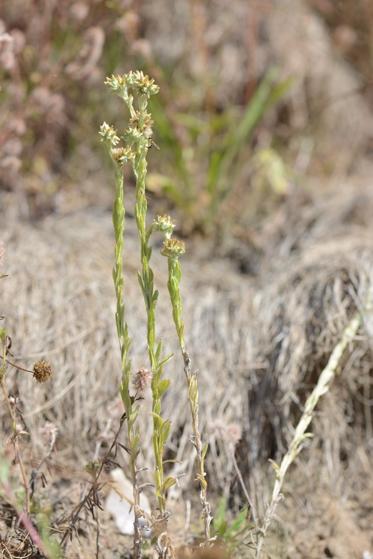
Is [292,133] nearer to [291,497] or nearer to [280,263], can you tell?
[280,263]

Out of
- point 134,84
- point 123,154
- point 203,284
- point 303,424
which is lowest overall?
point 303,424

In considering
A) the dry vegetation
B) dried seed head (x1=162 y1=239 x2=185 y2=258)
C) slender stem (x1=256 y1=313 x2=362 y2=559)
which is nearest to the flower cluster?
dried seed head (x1=162 y1=239 x2=185 y2=258)

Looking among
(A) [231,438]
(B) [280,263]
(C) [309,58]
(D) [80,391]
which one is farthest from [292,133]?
(A) [231,438]

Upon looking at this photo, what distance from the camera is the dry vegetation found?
167 centimetres

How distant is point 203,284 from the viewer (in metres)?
2.43

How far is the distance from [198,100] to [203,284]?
104cm

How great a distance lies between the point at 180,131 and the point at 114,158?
162 centimetres

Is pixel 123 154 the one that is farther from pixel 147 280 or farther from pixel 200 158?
pixel 200 158

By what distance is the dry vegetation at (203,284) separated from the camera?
167cm

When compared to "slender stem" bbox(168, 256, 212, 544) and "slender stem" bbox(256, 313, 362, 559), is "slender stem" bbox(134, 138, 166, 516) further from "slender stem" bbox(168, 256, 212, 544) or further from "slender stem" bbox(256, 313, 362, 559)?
"slender stem" bbox(256, 313, 362, 559)

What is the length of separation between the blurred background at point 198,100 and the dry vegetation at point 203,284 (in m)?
0.01

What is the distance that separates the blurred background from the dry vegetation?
0.01 m

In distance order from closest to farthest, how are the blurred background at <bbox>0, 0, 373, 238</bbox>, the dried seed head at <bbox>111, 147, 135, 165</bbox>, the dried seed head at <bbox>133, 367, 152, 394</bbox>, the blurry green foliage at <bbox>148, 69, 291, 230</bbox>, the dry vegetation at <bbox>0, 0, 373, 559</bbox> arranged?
the dried seed head at <bbox>111, 147, 135, 165</bbox>, the dried seed head at <bbox>133, 367, 152, 394</bbox>, the dry vegetation at <bbox>0, 0, 373, 559</bbox>, the blurred background at <bbox>0, 0, 373, 238</bbox>, the blurry green foliage at <bbox>148, 69, 291, 230</bbox>

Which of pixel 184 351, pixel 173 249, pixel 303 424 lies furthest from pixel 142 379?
pixel 303 424
